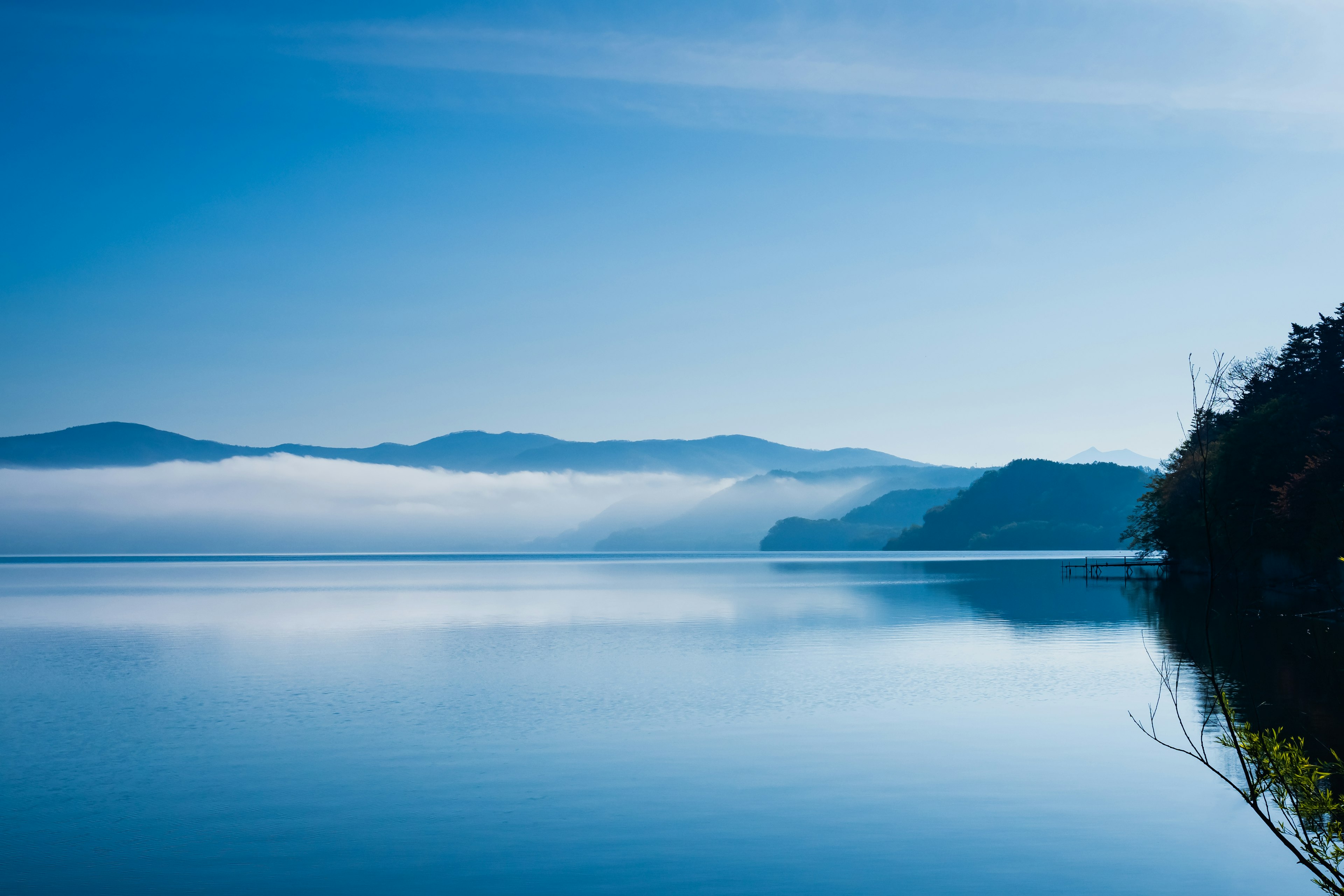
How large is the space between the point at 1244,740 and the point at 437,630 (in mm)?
58716

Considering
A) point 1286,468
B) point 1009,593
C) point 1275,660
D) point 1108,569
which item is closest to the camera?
point 1275,660

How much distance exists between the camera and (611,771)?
80.2 ft

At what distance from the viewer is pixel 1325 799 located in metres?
10.2

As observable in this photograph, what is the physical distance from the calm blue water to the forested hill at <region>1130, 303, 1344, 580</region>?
81.8 feet

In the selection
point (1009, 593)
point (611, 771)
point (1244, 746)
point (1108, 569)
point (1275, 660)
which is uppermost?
point (1244, 746)

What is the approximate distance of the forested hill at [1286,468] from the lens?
226 ft

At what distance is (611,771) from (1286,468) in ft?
235

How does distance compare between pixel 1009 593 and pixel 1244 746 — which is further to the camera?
pixel 1009 593

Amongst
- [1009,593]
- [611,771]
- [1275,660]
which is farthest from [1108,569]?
[611,771]

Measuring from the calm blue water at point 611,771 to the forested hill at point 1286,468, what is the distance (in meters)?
24.9

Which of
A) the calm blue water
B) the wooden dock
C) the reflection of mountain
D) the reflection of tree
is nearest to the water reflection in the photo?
the reflection of tree

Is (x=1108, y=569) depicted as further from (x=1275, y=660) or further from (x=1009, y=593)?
(x=1275, y=660)

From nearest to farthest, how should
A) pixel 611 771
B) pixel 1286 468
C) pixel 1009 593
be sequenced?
pixel 611 771, pixel 1286 468, pixel 1009 593

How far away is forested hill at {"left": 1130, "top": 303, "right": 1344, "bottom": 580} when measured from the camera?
69.0 metres
